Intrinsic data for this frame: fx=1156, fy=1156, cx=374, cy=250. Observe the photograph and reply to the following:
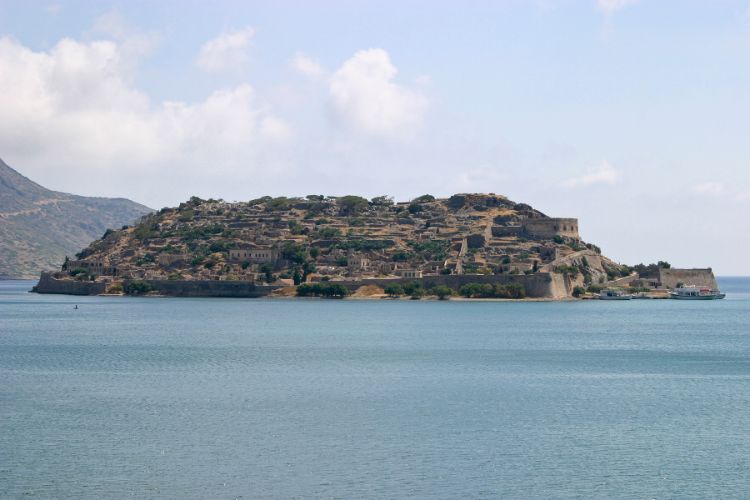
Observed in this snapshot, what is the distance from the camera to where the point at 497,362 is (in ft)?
160

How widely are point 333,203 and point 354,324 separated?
65.5m

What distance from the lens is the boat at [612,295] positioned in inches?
4198

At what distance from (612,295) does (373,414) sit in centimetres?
7662

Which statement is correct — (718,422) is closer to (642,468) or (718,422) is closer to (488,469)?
(642,468)

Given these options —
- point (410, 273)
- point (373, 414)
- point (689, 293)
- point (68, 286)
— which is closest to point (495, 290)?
point (410, 273)

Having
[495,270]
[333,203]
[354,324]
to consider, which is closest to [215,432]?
[354,324]

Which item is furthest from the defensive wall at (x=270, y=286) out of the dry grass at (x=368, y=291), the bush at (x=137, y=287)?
the bush at (x=137, y=287)

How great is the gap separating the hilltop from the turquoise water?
41.9 m

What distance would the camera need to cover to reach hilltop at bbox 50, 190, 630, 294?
10825 cm

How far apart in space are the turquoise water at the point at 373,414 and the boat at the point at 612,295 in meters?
40.3

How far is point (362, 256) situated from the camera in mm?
112438

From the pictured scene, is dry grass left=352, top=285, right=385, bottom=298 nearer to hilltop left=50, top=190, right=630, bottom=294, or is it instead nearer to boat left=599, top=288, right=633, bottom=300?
hilltop left=50, top=190, right=630, bottom=294

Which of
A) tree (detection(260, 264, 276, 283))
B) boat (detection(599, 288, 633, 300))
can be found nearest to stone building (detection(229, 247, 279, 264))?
tree (detection(260, 264, 276, 283))

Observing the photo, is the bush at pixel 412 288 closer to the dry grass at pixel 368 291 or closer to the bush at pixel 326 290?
the dry grass at pixel 368 291
